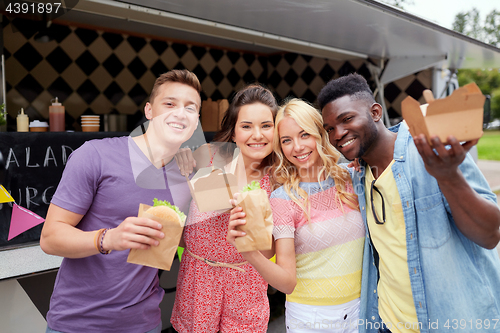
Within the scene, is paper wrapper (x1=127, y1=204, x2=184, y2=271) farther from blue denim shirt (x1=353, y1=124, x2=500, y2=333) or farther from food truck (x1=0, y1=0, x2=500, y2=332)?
food truck (x1=0, y1=0, x2=500, y2=332)

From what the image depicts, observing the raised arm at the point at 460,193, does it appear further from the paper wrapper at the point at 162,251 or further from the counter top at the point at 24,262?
the counter top at the point at 24,262

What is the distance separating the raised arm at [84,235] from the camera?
1.16m

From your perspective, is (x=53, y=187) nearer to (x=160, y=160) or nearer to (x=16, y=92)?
(x=160, y=160)

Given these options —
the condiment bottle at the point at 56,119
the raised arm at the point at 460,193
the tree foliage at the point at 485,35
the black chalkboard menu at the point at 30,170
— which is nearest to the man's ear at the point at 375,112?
the raised arm at the point at 460,193

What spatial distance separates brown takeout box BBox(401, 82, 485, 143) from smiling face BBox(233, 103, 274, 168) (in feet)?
3.04

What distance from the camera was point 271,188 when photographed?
70.0 inches

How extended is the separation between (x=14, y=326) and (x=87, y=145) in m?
1.49

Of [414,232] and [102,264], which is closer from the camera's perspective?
[414,232]

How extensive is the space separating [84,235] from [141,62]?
4113mm

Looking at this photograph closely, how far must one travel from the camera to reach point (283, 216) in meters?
1.50

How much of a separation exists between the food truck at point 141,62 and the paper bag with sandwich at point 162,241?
113cm

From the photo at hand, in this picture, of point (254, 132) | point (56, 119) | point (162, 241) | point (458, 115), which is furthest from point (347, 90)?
point (56, 119)

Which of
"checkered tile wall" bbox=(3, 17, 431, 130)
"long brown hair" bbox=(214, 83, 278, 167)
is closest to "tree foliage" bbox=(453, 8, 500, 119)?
"checkered tile wall" bbox=(3, 17, 431, 130)

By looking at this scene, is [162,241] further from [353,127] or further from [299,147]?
[353,127]
